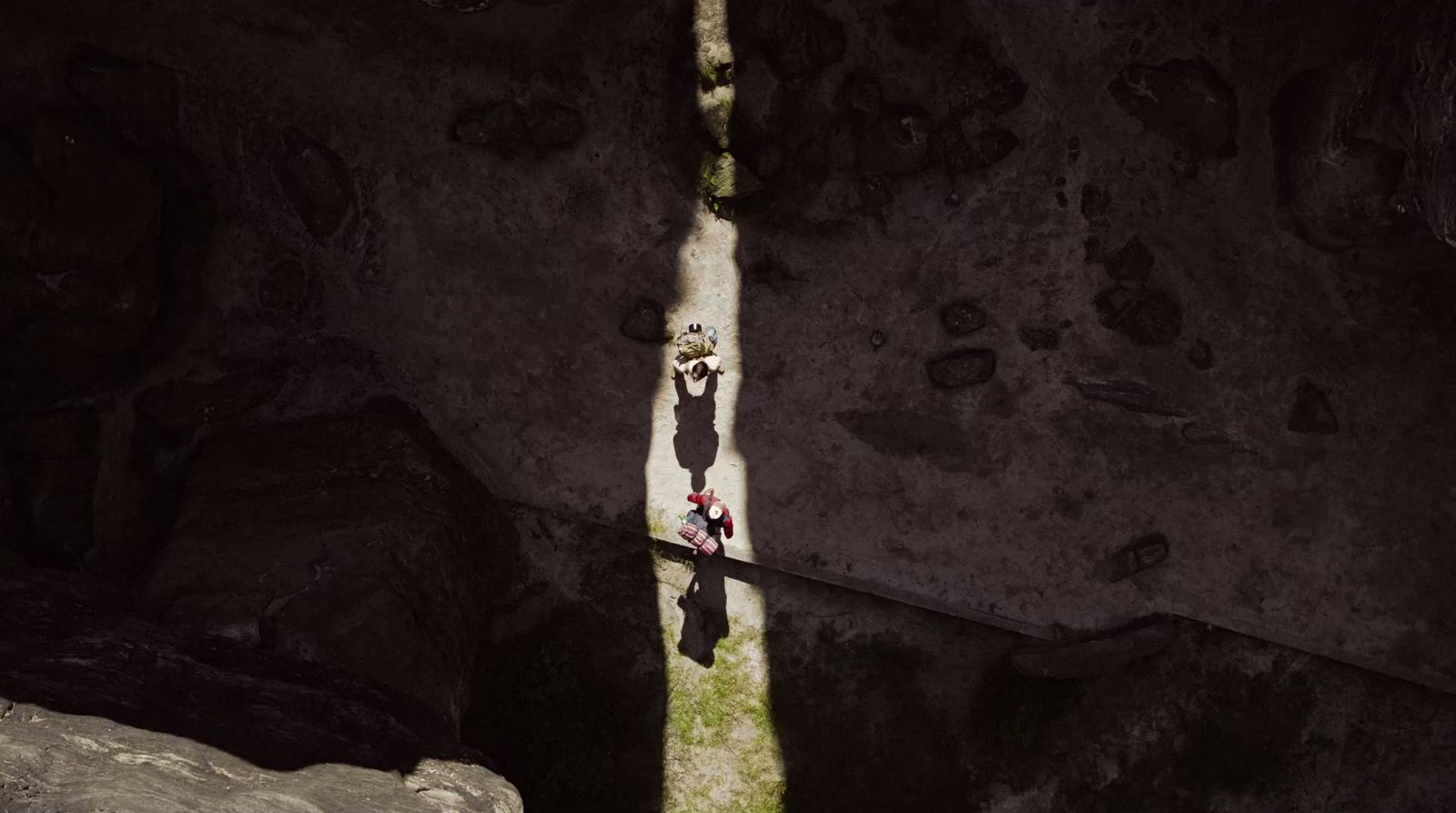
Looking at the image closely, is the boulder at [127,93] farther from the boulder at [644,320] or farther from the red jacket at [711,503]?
the red jacket at [711,503]

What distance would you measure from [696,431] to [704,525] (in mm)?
1129

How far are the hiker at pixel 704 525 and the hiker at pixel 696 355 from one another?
56.9 inches

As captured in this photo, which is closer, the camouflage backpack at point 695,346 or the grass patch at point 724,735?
the camouflage backpack at point 695,346

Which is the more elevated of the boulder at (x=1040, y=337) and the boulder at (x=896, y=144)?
the boulder at (x=896, y=144)

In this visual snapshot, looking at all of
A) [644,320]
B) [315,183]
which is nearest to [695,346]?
[644,320]

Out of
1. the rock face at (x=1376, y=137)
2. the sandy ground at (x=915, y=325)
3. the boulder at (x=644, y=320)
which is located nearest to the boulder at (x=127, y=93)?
the sandy ground at (x=915, y=325)

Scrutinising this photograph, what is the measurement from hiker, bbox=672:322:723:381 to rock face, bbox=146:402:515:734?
9.17 ft

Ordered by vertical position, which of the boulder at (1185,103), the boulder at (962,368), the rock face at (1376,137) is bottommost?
the boulder at (962,368)

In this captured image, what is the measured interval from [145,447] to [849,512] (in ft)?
26.4

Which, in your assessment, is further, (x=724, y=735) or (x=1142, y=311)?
(x=724, y=735)

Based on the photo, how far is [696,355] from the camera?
1224 centimetres

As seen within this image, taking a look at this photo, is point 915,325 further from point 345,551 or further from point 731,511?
point 345,551

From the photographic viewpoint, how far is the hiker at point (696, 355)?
1223cm

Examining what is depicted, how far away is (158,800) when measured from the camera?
695cm
